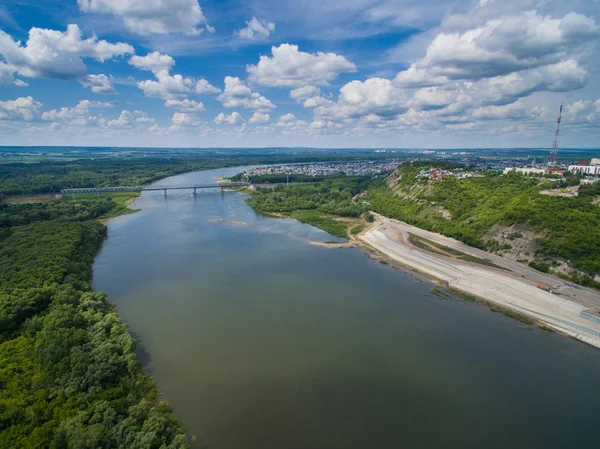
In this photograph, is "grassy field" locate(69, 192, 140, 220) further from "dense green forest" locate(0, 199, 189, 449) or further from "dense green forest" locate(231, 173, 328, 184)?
"dense green forest" locate(0, 199, 189, 449)

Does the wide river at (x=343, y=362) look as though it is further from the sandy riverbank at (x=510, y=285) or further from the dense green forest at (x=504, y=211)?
the dense green forest at (x=504, y=211)

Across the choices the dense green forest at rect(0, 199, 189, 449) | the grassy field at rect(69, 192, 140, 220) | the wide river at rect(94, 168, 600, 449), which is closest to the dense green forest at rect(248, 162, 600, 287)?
the wide river at rect(94, 168, 600, 449)

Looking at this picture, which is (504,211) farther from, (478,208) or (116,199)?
(116,199)

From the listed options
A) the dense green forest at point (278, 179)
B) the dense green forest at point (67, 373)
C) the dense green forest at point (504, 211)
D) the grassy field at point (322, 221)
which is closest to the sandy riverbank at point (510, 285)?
the dense green forest at point (504, 211)

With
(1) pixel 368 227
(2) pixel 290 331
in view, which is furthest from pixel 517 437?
(1) pixel 368 227

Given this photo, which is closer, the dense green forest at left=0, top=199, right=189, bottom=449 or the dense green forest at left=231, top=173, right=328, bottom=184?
the dense green forest at left=0, top=199, right=189, bottom=449
